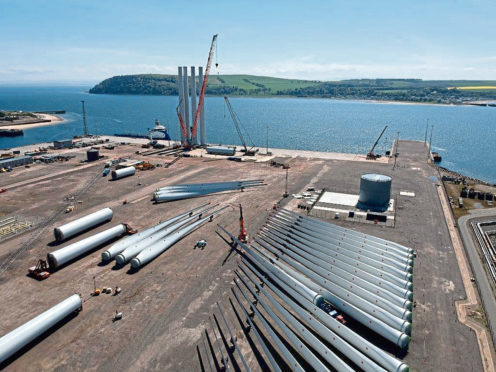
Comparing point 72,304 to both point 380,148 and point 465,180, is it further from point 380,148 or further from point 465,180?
point 380,148

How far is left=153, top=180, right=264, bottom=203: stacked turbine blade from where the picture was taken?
84.8m

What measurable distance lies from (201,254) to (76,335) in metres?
23.0

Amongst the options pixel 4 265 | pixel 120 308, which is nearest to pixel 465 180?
pixel 120 308

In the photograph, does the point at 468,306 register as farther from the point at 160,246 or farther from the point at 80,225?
the point at 80,225

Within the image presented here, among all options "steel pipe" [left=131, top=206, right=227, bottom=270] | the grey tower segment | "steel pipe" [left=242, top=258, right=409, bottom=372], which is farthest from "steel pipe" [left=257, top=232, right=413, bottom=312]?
the grey tower segment

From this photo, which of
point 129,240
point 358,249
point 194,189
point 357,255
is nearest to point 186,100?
point 194,189

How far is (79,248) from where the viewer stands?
56281mm

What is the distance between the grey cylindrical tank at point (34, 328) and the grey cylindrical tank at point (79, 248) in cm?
1338

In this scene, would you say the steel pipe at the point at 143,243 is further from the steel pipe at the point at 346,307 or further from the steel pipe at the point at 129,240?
the steel pipe at the point at 346,307

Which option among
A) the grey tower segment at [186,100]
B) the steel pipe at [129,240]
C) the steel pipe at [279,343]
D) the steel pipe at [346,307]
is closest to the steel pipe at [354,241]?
the steel pipe at [346,307]

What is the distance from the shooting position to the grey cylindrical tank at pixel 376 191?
79375mm

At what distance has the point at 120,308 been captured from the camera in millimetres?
43938

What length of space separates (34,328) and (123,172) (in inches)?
2872

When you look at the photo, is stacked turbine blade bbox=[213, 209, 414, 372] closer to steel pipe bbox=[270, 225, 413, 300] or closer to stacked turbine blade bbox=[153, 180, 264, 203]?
steel pipe bbox=[270, 225, 413, 300]
